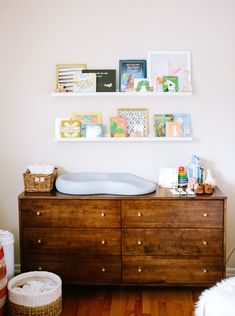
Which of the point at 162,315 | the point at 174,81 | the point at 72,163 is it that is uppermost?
the point at 174,81

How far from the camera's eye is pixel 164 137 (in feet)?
11.1

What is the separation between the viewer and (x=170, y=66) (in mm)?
3400

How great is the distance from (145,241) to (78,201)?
0.56 m

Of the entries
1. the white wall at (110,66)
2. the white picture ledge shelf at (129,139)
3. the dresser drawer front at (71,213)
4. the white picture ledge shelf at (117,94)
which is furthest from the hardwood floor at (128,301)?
the white picture ledge shelf at (117,94)

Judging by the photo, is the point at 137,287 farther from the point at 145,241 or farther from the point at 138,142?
the point at 138,142

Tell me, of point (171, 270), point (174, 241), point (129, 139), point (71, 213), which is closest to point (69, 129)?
point (129, 139)

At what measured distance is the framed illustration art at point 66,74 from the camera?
343 centimetres

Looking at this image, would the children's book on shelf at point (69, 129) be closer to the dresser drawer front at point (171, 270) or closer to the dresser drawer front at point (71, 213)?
the dresser drawer front at point (71, 213)

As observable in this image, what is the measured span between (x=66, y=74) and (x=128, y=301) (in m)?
1.78

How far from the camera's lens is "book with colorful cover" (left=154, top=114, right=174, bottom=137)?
3.44 m

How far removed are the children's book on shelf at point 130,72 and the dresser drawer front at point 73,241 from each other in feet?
3.65

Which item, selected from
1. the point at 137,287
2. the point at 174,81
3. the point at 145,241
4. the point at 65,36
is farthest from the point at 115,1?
the point at 137,287

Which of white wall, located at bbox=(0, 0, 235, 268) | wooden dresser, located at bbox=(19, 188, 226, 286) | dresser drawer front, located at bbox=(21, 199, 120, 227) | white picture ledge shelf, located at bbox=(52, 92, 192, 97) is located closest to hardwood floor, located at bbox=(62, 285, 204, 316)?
wooden dresser, located at bbox=(19, 188, 226, 286)

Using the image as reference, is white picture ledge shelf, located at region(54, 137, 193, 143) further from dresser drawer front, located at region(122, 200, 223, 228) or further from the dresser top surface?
dresser drawer front, located at region(122, 200, 223, 228)
